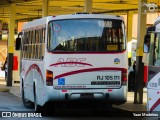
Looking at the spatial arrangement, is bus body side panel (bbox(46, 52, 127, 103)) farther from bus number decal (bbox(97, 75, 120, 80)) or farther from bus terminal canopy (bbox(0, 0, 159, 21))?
bus terminal canopy (bbox(0, 0, 159, 21))

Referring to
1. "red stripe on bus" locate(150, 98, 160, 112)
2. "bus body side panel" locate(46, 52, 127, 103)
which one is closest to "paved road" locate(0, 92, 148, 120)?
"bus body side panel" locate(46, 52, 127, 103)

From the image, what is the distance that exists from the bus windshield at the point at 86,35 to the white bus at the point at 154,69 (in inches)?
80.2

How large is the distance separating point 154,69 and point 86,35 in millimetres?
2964

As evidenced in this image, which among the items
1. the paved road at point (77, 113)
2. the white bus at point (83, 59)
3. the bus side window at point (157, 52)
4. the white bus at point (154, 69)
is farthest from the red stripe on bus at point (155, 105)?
the paved road at point (77, 113)

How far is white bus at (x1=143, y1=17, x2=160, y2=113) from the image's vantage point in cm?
1311

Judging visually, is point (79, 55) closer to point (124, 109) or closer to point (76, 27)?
point (76, 27)

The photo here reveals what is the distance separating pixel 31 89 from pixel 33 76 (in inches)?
24.0

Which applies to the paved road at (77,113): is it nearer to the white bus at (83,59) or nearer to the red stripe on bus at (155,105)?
the white bus at (83,59)

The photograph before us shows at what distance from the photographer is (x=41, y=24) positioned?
54.0 ft

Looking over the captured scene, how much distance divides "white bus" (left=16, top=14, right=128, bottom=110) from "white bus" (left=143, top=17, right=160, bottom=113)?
1.93m

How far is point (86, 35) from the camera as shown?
613 inches

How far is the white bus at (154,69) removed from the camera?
13109 millimetres

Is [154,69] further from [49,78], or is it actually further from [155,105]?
[49,78]

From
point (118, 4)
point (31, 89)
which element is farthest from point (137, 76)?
point (118, 4)
